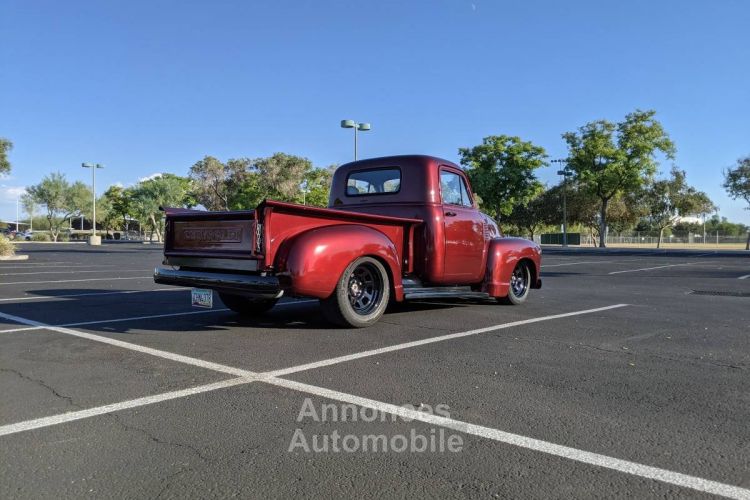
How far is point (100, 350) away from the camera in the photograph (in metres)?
5.29

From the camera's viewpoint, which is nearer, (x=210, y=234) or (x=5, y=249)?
(x=210, y=234)

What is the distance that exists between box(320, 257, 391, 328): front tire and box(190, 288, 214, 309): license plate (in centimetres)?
119

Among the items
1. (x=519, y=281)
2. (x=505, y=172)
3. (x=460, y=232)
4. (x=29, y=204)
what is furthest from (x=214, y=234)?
(x=29, y=204)

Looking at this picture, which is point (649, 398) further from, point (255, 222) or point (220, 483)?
point (255, 222)

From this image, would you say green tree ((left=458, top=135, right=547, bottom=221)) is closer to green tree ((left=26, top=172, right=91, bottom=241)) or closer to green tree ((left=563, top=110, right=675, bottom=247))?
green tree ((left=563, top=110, right=675, bottom=247))

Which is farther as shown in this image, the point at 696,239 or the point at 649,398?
the point at 696,239

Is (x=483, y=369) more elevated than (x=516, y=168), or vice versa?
(x=516, y=168)

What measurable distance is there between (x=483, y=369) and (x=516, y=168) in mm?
40595

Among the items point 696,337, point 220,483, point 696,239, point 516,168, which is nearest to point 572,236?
point 696,239

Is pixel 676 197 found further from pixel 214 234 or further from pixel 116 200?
pixel 116 200

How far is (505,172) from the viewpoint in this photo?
43.7 metres

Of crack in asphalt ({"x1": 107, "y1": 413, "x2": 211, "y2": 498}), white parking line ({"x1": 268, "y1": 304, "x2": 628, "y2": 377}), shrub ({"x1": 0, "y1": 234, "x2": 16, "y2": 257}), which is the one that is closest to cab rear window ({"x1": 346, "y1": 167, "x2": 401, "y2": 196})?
white parking line ({"x1": 268, "y1": 304, "x2": 628, "y2": 377})

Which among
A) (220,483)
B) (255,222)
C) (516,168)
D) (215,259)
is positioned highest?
(516,168)

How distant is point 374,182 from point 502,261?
221 centimetres
